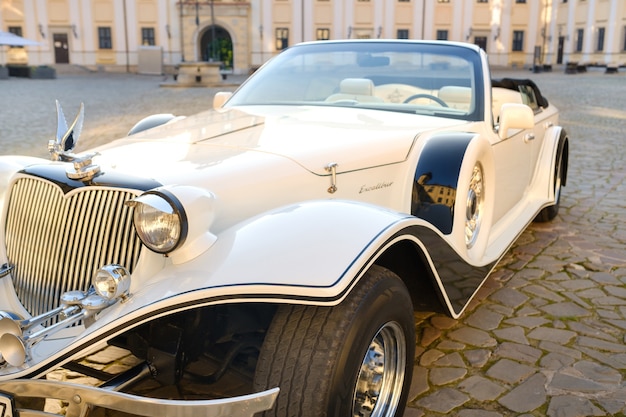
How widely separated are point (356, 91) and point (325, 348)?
7.63 feet

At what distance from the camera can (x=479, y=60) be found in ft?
13.0

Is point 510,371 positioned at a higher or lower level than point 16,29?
lower

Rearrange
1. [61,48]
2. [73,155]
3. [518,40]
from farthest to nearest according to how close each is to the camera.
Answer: [518,40] → [61,48] → [73,155]

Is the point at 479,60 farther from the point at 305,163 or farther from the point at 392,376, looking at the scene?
the point at 392,376

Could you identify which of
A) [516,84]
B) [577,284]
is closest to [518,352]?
[577,284]

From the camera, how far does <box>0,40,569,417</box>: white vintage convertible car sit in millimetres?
1767

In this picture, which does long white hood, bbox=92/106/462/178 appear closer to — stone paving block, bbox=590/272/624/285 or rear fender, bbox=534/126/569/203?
stone paving block, bbox=590/272/624/285

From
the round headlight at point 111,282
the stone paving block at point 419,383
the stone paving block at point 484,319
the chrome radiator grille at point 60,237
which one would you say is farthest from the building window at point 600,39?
the round headlight at point 111,282

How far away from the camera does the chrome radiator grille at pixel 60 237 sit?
6.95 feet

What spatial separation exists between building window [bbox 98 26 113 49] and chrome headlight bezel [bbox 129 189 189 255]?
49.4 metres

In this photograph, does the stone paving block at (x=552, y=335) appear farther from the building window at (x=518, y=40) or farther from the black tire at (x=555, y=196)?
the building window at (x=518, y=40)

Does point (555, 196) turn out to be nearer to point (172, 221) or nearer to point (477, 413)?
point (477, 413)

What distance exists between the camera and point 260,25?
155 feet

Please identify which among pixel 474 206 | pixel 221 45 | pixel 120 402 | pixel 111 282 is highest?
pixel 221 45
